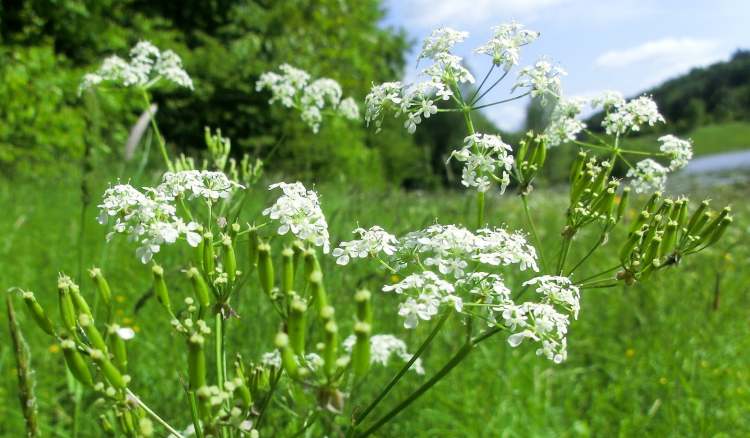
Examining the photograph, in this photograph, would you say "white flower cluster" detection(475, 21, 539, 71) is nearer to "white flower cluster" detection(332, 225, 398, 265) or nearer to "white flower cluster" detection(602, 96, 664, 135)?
"white flower cluster" detection(602, 96, 664, 135)

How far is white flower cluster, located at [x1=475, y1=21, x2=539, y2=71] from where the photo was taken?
219cm

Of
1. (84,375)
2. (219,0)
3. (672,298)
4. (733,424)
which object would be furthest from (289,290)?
(219,0)

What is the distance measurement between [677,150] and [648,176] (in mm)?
174

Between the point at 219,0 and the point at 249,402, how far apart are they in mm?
23715

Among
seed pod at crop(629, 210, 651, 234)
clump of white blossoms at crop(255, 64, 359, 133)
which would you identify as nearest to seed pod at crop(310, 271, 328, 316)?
seed pod at crop(629, 210, 651, 234)

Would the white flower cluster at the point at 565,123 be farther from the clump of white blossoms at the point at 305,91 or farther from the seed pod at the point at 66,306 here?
the seed pod at the point at 66,306

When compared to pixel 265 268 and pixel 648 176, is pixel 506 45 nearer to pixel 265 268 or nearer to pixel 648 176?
pixel 648 176

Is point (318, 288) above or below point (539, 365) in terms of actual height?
above

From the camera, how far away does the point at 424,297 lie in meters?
1.58

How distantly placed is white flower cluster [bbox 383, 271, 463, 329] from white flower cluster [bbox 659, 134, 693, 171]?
1384 mm

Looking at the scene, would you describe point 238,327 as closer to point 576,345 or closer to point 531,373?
point 531,373

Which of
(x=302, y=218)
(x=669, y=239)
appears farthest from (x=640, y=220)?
(x=302, y=218)

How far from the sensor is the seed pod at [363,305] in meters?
1.27

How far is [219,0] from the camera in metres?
22.8
